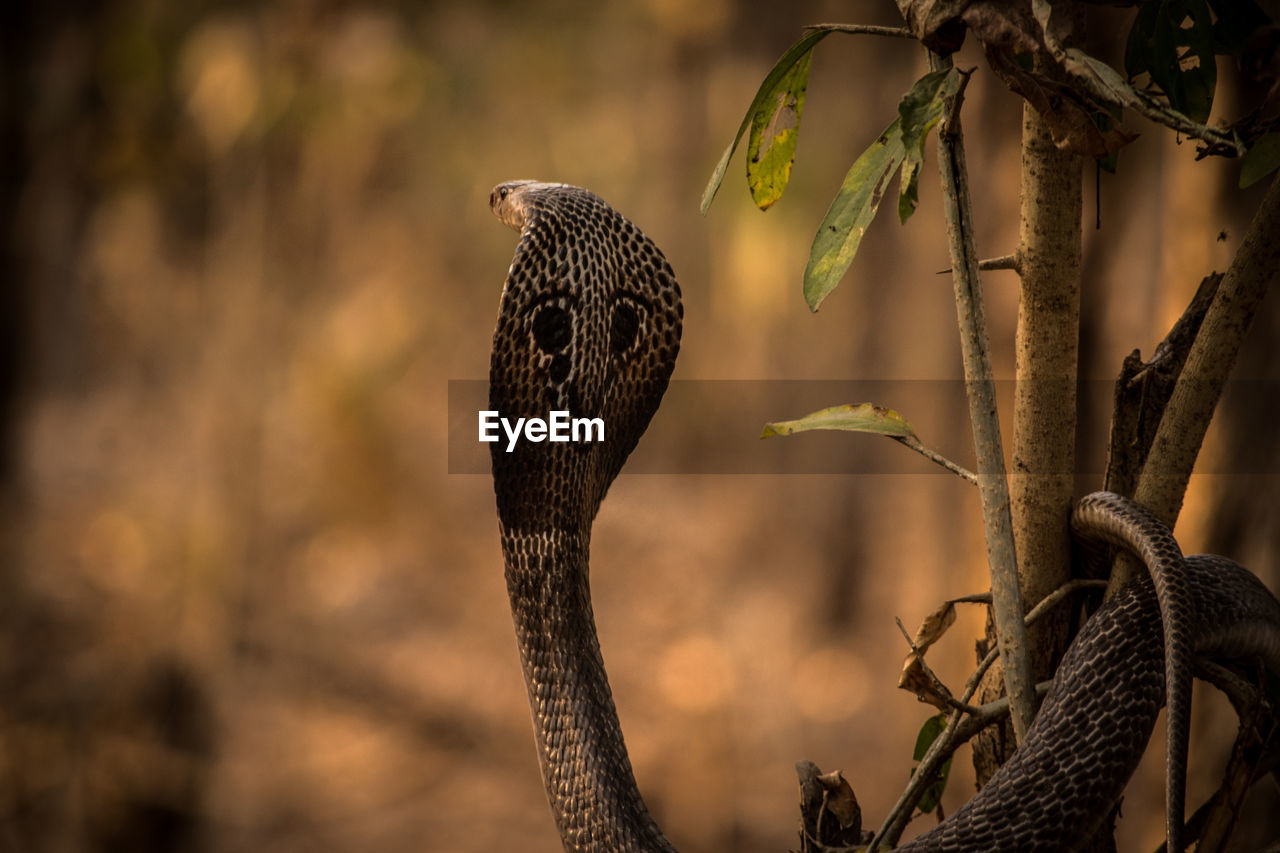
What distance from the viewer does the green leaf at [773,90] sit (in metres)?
0.88

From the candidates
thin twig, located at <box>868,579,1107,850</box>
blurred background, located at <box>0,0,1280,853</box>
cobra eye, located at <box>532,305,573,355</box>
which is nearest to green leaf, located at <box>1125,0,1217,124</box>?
thin twig, located at <box>868,579,1107,850</box>

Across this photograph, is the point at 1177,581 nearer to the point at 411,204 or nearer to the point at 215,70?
the point at 411,204

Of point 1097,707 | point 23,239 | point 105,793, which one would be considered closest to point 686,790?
point 105,793

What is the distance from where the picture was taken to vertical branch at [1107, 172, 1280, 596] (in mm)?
849

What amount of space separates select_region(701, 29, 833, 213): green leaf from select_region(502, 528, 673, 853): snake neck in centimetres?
36

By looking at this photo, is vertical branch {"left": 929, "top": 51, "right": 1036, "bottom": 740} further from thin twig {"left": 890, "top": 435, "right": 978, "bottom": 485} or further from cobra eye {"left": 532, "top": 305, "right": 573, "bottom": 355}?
cobra eye {"left": 532, "top": 305, "right": 573, "bottom": 355}

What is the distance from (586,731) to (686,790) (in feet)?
7.64

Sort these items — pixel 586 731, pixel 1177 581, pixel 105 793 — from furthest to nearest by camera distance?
pixel 105 793 < pixel 586 731 < pixel 1177 581

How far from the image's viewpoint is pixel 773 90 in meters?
0.93

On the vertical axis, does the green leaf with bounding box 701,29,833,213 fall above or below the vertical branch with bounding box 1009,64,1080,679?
above

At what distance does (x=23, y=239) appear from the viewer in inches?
147

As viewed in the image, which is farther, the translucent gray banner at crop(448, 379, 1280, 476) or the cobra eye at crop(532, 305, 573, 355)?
the translucent gray banner at crop(448, 379, 1280, 476)

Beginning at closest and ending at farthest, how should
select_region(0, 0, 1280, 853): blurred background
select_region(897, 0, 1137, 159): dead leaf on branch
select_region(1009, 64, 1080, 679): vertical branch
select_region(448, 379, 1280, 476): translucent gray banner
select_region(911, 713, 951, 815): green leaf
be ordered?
1. select_region(897, 0, 1137, 159): dead leaf on branch
2. select_region(1009, 64, 1080, 679): vertical branch
3. select_region(911, 713, 951, 815): green leaf
4. select_region(448, 379, 1280, 476): translucent gray banner
5. select_region(0, 0, 1280, 853): blurred background
